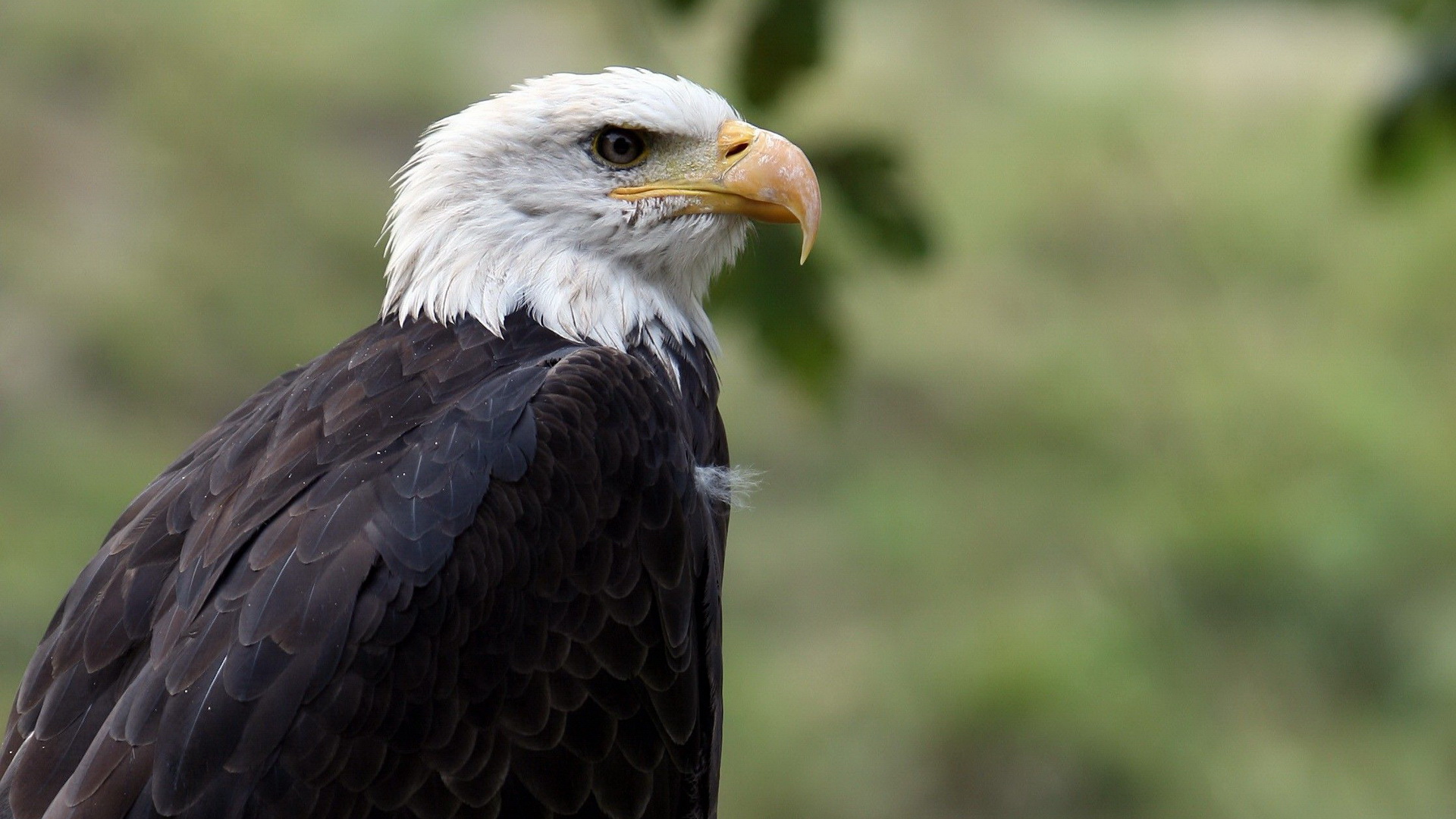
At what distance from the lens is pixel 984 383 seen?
367 inches

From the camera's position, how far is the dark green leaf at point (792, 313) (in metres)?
3.22

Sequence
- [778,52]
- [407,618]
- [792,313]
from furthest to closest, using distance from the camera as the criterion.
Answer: [792,313]
[778,52]
[407,618]

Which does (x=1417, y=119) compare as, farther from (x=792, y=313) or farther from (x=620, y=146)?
(x=620, y=146)

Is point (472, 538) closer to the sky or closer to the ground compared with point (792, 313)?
closer to the ground

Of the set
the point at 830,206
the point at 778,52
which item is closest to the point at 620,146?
the point at 830,206

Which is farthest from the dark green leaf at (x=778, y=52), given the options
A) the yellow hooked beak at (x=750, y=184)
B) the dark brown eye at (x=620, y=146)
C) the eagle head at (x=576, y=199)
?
the dark brown eye at (x=620, y=146)

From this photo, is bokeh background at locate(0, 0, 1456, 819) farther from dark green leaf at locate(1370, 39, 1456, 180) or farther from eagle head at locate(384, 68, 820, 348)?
dark green leaf at locate(1370, 39, 1456, 180)

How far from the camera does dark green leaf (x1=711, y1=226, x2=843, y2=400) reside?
3.22m

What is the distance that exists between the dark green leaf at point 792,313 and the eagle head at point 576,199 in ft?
1.06

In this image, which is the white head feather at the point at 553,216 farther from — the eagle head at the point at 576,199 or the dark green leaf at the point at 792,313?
the dark green leaf at the point at 792,313

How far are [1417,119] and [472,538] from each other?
7.59 feet

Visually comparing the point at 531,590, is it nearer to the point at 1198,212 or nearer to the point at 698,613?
the point at 698,613

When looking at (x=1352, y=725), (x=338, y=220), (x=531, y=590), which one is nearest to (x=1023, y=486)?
(x=1352, y=725)

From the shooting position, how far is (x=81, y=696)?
3.15 metres
